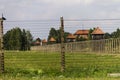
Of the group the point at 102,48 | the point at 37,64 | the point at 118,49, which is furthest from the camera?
the point at 102,48

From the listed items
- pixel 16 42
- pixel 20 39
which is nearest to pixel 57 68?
pixel 16 42

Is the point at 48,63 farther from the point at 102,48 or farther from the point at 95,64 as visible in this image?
the point at 102,48

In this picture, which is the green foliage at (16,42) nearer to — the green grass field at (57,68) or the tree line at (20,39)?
the tree line at (20,39)

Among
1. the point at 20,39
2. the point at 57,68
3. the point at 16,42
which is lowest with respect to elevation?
the point at 57,68

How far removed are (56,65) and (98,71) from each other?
254 centimetres

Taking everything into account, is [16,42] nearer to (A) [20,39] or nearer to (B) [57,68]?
(A) [20,39]

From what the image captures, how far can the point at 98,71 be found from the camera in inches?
582

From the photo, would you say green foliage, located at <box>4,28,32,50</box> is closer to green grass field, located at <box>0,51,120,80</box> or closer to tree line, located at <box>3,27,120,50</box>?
tree line, located at <box>3,27,120,50</box>

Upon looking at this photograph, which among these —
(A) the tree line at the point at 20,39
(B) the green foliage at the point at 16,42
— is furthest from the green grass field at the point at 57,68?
(B) the green foliage at the point at 16,42

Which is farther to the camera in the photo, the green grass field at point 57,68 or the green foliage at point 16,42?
the green foliage at point 16,42

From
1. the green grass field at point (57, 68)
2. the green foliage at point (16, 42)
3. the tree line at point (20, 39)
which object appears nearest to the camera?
the green grass field at point (57, 68)

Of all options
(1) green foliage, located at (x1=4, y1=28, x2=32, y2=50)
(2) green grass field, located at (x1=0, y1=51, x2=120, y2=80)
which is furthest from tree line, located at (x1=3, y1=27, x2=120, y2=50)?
(2) green grass field, located at (x1=0, y1=51, x2=120, y2=80)

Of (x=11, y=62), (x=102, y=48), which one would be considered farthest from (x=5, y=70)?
(x=102, y=48)

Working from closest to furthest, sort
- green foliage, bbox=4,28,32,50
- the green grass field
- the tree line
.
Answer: the green grass field < the tree line < green foliage, bbox=4,28,32,50
